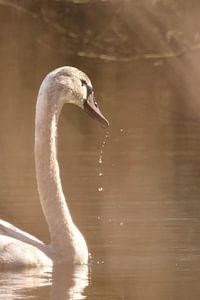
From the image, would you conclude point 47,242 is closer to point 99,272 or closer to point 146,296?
point 99,272

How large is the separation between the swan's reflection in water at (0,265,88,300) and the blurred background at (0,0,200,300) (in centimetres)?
8

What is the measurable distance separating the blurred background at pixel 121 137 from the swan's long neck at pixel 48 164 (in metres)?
0.35

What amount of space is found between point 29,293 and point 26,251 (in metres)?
0.91

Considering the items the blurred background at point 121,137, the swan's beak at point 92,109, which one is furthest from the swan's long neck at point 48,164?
the blurred background at point 121,137

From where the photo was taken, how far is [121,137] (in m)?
16.7

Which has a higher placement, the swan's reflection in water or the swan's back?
the swan's back

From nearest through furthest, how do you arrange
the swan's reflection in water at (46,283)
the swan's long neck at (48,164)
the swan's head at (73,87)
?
the swan's reflection in water at (46,283), the swan's long neck at (48,164), the swan's head at (73,87)

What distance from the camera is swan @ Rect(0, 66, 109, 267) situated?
422 inches

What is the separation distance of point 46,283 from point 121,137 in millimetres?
6744

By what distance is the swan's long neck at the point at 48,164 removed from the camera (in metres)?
11.1

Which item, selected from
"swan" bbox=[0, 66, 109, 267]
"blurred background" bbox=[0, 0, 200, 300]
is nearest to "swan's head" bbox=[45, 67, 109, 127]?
"swan" bbox=[0, 66, 109, 267]

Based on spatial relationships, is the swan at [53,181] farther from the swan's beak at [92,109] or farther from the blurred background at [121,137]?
the blurred background at [121,137]

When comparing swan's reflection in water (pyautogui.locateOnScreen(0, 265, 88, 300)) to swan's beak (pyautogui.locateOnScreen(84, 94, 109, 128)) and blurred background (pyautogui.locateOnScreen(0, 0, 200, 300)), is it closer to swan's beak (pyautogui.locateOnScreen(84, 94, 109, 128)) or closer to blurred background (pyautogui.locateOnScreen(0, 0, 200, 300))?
blurred background (pyautogui.locateOnScreen(0, 0, 200, 300))

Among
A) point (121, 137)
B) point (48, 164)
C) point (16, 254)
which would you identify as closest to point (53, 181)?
point (48, 164)
